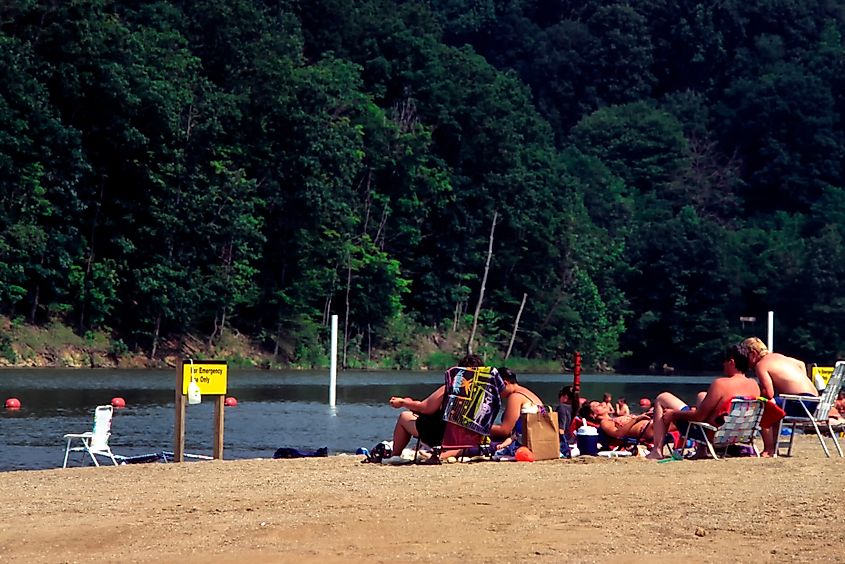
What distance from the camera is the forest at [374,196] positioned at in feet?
196

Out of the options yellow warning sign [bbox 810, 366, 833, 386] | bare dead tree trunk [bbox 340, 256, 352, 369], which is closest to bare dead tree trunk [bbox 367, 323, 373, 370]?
bare dead tree trunk [bbox 340, 256, 352, 369]

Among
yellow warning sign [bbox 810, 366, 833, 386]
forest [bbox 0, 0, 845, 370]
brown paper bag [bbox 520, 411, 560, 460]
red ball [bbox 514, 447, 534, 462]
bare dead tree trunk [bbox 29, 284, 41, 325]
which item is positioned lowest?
red ball [bbox 514, 447, 534, 462]

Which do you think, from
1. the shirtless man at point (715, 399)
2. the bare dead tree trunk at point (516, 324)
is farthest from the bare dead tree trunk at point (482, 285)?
the shirtless man at point (715, 399)

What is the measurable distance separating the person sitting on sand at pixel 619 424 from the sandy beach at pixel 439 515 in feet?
9.36

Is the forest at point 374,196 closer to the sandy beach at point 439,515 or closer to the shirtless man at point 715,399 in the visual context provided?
the shirtless man at point 715,399

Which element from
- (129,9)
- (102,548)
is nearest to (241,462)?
(102,548)

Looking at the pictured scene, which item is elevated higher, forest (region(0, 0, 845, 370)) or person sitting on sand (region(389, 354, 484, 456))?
forest (region(0, 0, 845, 370))

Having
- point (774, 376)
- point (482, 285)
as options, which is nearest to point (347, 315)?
point (482, 285)

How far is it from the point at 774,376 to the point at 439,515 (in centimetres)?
714

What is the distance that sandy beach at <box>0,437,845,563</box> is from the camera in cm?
1279

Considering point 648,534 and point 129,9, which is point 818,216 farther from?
point 648,534

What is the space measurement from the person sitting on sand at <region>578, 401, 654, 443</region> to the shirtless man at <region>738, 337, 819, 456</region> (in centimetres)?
132

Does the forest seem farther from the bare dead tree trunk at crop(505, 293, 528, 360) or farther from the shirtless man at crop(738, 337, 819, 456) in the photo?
the shirtless man at crop(738, 337, 819, 456)

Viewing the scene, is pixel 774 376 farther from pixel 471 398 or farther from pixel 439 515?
pixel 439 515
